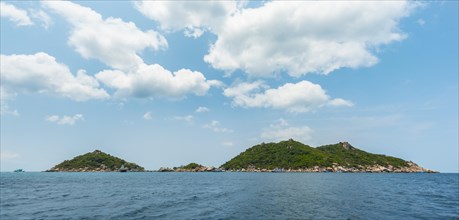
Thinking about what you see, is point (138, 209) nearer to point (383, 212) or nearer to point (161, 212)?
point (161, 212)

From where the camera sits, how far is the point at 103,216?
132ft

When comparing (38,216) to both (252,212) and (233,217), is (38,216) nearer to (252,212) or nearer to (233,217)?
(233,217)

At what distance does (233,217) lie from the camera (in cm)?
4212

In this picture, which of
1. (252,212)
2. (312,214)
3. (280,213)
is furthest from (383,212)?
(252,212)

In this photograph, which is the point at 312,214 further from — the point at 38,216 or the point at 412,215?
the point at 38,216

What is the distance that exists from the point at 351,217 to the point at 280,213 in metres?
10.6

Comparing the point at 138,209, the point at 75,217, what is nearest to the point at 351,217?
the point at 138,209

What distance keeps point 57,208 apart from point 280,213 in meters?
37.8

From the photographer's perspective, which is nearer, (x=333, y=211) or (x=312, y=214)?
(x=312, y=214)

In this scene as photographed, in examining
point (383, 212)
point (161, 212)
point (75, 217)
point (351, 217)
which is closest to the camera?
point (75, 217)

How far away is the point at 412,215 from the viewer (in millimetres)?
46344

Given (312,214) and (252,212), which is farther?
(252,212)

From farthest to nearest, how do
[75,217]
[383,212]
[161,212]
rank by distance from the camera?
[383,212] → [161,212] → [75,217]

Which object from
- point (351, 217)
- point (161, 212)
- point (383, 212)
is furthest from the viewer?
point (383, 212)
